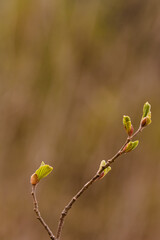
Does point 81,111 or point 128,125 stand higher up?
point 81,111

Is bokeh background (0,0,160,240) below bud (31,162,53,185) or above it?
above

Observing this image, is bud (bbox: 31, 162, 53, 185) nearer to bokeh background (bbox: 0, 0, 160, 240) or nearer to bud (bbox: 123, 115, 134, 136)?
bud (bbox: 123, 115, 134, 136)

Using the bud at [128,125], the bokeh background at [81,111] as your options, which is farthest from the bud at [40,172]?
the bokeh background at [81,111]

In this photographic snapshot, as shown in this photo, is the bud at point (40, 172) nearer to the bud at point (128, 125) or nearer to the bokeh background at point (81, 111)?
the bud at point (128, 125)

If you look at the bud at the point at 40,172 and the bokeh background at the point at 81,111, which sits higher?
the bokeh background at the point at 81,111

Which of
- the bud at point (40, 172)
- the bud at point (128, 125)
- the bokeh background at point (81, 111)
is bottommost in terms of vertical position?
the bud at point (128, 125)

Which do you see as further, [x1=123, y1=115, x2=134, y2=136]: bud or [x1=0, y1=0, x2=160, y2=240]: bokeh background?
[x1=0, y1=0, x2=160, y2=240]: bokeh background

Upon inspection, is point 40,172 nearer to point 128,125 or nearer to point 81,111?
point 128,125

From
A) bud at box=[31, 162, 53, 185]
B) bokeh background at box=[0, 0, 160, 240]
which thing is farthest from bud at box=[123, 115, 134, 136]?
bokeh background at box=[0, 0, 160, 240]

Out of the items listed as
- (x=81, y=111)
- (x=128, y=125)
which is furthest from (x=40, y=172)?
(x=81, y=111)

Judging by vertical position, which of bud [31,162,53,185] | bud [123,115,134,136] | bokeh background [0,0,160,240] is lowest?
bud [123,115,134,136]
